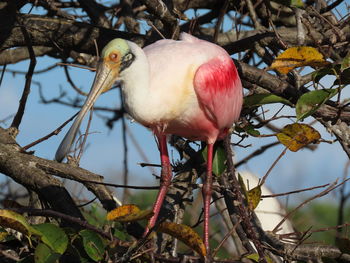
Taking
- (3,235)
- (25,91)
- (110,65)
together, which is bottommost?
(3,235)

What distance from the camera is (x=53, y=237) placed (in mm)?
2600

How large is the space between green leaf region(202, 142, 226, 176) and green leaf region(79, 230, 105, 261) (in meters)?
1.03

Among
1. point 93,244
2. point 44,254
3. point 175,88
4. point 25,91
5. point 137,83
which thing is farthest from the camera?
point 25,91

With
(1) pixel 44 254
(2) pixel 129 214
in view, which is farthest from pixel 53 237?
(2) pixel 129 214

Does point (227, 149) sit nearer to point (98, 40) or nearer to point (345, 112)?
point (345, 112)

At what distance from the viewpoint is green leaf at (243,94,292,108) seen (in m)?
3.24

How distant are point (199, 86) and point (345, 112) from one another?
662 millimetres

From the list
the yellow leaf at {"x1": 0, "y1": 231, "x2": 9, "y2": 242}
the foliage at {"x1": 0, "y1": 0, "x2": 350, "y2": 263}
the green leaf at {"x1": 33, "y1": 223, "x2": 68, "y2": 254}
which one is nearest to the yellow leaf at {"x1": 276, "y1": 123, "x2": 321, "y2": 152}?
the foliage at {"x1": 0, "y1": 0, "x2": 350, "y2": 263}

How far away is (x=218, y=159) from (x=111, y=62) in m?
0.82

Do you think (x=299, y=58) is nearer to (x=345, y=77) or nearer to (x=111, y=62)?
(x=345, y=77)

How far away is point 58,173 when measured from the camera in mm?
3266

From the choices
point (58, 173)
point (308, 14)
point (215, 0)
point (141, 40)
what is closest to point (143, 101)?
point (58, 173)

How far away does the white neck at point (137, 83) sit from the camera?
10.2ft

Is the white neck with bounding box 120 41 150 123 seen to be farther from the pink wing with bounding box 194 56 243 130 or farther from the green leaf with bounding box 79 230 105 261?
the green leaf with bounding box 79 230 105 261
